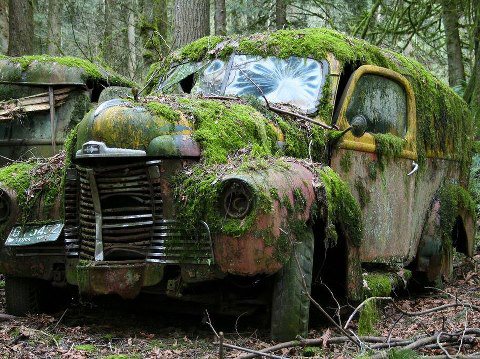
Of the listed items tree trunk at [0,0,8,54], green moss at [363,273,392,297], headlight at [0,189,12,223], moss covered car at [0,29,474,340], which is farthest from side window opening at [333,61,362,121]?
tree trunk at [0,0,8,54]

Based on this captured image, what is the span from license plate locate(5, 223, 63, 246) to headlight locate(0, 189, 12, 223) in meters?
0.14

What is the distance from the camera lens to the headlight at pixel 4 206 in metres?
5.80

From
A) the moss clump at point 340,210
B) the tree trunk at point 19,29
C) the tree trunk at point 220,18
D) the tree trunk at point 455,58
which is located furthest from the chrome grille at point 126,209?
the tree trunk at point 455,58

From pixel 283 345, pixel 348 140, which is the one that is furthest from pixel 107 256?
pixel 348 140

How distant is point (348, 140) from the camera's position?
21.3 ft

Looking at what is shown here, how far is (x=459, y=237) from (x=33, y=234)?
5538 millimetres

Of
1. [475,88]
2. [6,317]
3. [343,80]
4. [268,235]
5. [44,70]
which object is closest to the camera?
[268,235]

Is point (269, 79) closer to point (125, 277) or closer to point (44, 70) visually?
point (125, 277)

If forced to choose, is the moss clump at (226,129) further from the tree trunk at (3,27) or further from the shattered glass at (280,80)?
the tree trunk at (3,27)

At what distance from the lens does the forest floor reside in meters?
4.72

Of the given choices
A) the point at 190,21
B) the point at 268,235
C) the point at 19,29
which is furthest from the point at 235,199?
the point at 19,29

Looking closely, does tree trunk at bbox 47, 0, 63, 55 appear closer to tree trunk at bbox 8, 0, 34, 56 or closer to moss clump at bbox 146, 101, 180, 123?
tree trunk at bbox 8, 0, 34, 56

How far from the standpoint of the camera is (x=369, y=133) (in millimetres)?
6895

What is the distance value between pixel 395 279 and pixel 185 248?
256 centimetres
